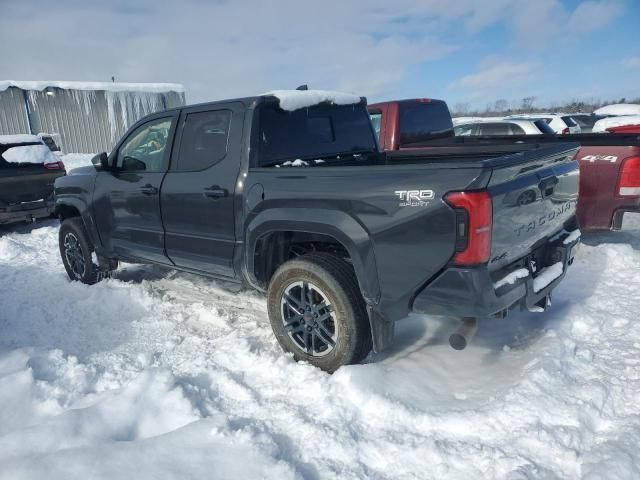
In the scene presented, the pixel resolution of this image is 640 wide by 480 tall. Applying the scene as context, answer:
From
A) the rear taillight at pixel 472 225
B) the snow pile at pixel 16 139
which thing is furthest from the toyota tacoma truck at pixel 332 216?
the snow pile at pixel 16 139

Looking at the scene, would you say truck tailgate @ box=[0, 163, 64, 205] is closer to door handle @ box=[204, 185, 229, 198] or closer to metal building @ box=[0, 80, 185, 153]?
door handle @ box=[204, 185, 229, 198]

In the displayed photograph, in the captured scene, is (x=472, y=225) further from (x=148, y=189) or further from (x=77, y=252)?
(x=77, y=252)

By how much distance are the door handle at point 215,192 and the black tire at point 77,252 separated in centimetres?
228

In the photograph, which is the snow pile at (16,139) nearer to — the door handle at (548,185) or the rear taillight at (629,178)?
the door handle at (548,185)

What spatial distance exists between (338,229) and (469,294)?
2.86ft

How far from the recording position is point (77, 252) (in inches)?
209

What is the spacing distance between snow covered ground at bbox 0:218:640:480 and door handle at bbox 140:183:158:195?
44.2 inches

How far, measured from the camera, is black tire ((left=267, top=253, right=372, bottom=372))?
302 centimetres

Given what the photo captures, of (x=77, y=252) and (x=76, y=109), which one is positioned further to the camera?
(x=76, y=109)

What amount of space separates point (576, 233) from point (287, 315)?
2.22 m

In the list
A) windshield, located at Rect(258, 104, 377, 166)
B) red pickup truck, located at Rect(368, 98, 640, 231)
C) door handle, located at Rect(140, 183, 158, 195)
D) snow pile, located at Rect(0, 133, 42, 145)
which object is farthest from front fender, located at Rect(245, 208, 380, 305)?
snow pile, located at Rect(0, 133, 42, 145)

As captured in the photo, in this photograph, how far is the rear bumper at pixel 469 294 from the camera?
2463 millimetres

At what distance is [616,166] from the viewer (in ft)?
16.2

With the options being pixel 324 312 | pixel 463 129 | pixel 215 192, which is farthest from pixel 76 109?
pixel 324 312
